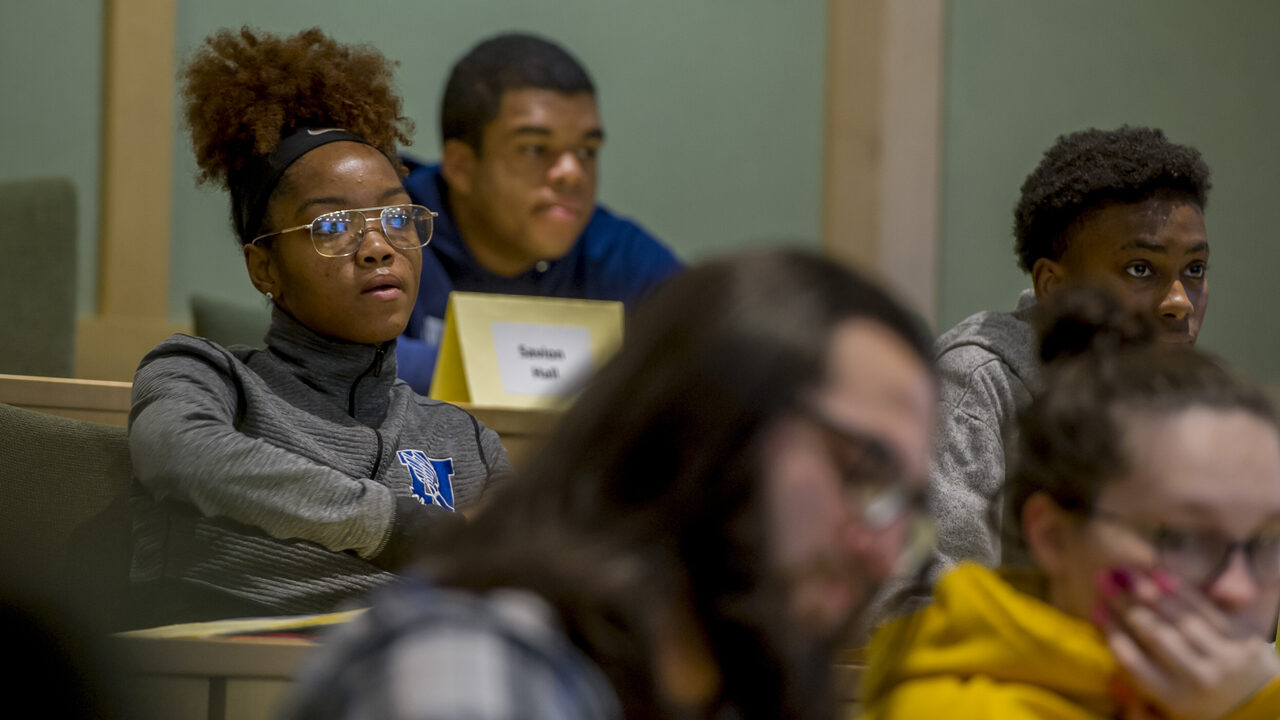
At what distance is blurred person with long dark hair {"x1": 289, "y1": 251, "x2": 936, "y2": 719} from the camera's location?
588 millimetres

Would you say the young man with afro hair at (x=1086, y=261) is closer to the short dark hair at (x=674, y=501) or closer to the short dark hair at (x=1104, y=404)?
the short dark hair at (x=1104, y=404)

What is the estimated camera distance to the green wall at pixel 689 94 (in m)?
3.62

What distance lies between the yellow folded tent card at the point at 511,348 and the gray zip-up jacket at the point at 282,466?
1.16 ft

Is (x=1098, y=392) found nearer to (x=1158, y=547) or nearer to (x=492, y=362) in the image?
(x=1158, y=547)

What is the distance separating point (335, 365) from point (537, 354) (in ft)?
1.84

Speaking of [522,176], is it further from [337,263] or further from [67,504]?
[67,504]

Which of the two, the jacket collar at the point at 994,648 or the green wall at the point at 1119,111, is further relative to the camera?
the green wall at the point at 1119,111

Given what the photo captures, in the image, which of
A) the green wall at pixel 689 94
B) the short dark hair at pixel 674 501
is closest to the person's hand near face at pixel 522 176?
the green wall at pixel 689 94

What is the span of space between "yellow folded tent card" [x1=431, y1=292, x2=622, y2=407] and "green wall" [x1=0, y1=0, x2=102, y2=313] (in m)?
1.48

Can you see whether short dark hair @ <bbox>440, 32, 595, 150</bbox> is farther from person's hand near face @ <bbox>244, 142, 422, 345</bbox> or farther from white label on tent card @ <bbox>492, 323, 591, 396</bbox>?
person's hand near face @ <bbox>244, 142, 422, 345</bbox>

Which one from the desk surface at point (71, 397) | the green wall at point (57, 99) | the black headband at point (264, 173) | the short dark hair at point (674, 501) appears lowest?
the desk surface at point (71, 397)

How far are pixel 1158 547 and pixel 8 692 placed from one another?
0.89 m

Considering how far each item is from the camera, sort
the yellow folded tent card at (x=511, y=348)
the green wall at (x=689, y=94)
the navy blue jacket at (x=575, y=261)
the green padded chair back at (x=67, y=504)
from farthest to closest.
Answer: the green wall at (x=689, y=94)
the navy blue jacket at (x=575, y=261)
the yellow folded tent card at (x=511, y=348)
the green padded chair back at (x=67, y=504)

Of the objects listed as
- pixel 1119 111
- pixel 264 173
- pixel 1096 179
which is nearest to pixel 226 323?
pixel 264 173
